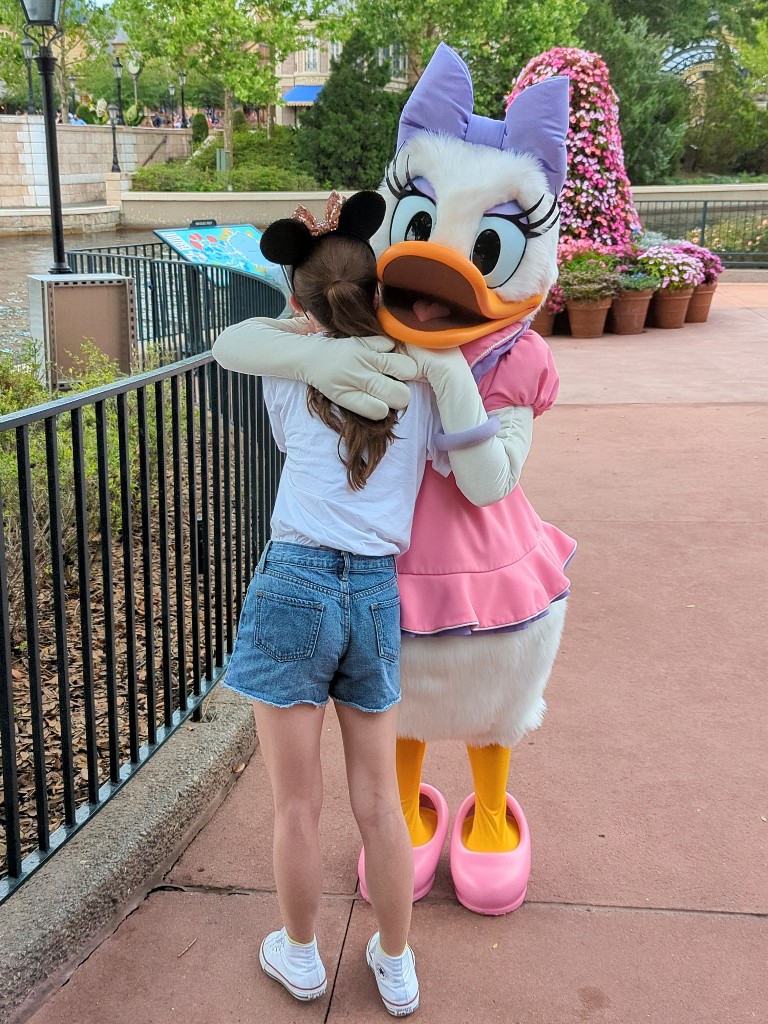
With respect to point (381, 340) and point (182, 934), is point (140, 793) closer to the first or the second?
point (182, 934)

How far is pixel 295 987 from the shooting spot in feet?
7.11

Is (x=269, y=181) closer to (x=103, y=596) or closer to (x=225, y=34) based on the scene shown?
(x=225, y=34)

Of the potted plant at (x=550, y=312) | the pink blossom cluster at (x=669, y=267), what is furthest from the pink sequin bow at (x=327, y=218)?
the pink blossom cluster at (x=669, y=267)

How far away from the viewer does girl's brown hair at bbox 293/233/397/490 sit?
1.95 meters

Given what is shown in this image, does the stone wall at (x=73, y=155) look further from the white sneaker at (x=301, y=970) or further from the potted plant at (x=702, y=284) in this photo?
the white sneaker at (x=301, y=970)

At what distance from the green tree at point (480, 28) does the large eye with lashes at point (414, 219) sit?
3063 centimetres

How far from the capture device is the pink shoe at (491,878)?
96.8 inches

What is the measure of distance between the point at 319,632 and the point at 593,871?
122cm

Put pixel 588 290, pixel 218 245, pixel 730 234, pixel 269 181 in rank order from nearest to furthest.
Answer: pixel 218 245 → pixel 588 290 → pixel 730 234 → pixel 269 181

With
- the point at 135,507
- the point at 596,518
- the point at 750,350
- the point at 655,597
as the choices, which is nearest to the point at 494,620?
the point at 655,597

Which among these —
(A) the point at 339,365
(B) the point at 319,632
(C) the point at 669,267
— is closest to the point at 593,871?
(B) the point at 319,632

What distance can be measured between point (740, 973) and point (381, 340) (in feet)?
5.33

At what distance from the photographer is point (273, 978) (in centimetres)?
224

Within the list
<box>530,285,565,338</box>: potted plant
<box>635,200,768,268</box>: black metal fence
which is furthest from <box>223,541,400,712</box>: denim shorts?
<box>635,200,768,268</box>: black metal fence
